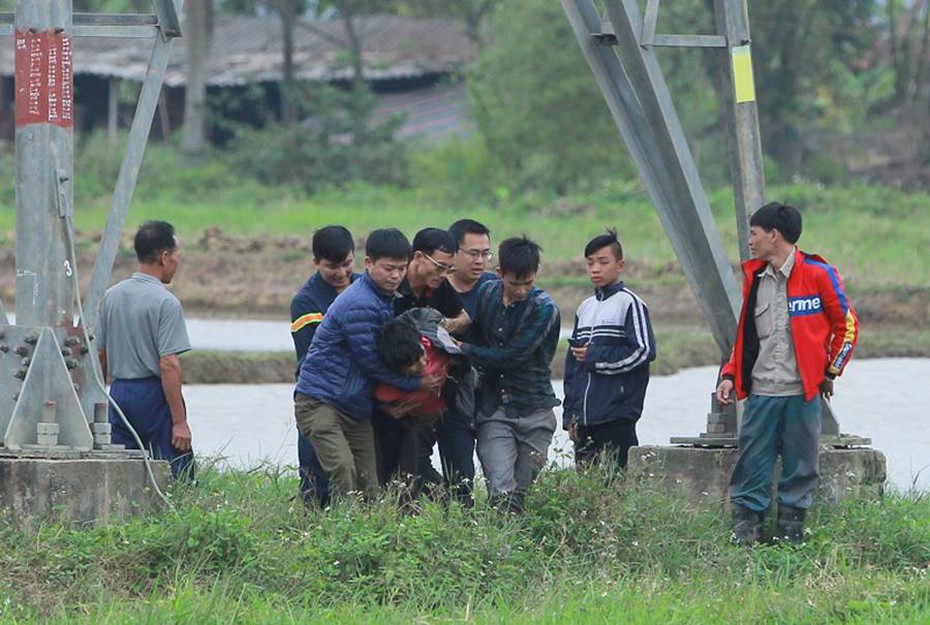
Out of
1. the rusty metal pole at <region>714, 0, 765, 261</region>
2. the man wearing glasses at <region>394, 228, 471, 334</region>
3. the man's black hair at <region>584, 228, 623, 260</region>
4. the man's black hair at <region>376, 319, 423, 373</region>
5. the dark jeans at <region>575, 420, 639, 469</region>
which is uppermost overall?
the rusty metal pole at <region>714, 0, 765, 261</region>

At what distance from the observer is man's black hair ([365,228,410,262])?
22.3 ft

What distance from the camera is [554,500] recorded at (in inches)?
269

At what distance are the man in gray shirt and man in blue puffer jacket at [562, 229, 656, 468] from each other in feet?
5.91

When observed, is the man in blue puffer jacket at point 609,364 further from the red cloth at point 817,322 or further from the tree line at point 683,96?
the tree line at point 683,96

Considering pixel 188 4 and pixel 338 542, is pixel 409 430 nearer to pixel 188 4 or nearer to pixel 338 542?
pixel 338 542

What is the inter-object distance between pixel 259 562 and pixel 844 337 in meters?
2.61

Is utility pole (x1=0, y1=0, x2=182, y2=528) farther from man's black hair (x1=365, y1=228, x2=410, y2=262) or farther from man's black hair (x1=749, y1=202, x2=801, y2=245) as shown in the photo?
man's black hair (x1=749, y1=202, x2=801, y2=245)

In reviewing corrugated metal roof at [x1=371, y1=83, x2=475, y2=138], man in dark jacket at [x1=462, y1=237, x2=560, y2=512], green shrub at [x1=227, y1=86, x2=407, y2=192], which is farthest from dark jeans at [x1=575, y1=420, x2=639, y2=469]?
corrugated metal roof at [x1=371, y1=83, x2=475, y2=138]

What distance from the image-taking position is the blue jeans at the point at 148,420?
741 cm

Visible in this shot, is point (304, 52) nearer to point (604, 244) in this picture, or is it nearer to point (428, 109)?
point (428, 109)

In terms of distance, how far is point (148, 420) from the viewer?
744 cm

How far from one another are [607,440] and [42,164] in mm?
2831

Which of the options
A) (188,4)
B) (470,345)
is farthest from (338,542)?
(188,4)

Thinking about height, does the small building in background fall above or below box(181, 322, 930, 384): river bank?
above
